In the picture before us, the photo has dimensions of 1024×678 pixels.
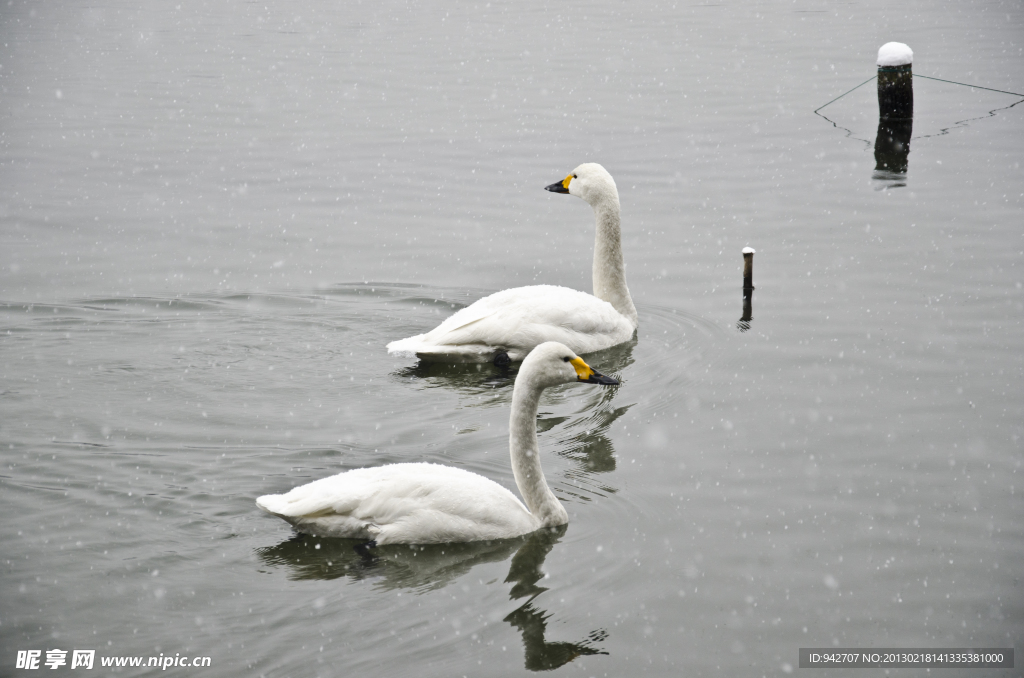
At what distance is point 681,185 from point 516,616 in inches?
451

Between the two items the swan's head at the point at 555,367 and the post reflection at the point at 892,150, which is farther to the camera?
the post reflection at the point at 892,150

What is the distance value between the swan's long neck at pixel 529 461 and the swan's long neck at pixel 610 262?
161 inches

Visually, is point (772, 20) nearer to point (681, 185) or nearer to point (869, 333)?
point (681, 185)

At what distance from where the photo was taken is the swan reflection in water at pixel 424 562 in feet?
22.7

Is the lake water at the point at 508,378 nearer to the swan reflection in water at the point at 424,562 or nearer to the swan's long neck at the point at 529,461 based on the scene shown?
the swan reflection in water at the point at 424,562

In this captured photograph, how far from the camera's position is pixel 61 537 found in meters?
7.45

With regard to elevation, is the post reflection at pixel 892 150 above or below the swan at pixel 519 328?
above

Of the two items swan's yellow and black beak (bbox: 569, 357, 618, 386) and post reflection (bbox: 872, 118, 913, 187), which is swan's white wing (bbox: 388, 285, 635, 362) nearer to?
swan's yellow and black beak (bbox: 569, 357, 618, 386)

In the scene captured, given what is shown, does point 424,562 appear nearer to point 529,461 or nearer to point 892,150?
point 529,461

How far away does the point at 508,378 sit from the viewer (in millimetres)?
10508

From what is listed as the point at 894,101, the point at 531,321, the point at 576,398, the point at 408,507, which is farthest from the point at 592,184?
the point at 894,101

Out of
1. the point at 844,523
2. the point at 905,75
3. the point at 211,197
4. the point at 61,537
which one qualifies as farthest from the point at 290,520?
the point at 905,75

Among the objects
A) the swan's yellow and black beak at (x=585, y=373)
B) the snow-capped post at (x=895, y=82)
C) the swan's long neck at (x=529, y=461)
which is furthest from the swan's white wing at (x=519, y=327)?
the snow-capped post at (x=895, y=82)

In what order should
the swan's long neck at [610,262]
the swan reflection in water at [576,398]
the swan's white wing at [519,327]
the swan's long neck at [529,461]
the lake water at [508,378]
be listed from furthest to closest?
the swan's long neck at [610,262]
the swan's white wing at [519,327]
the swan reflection in water at [576,398]
the swan's long neck at [529,461]
the lake water at [508,378]
